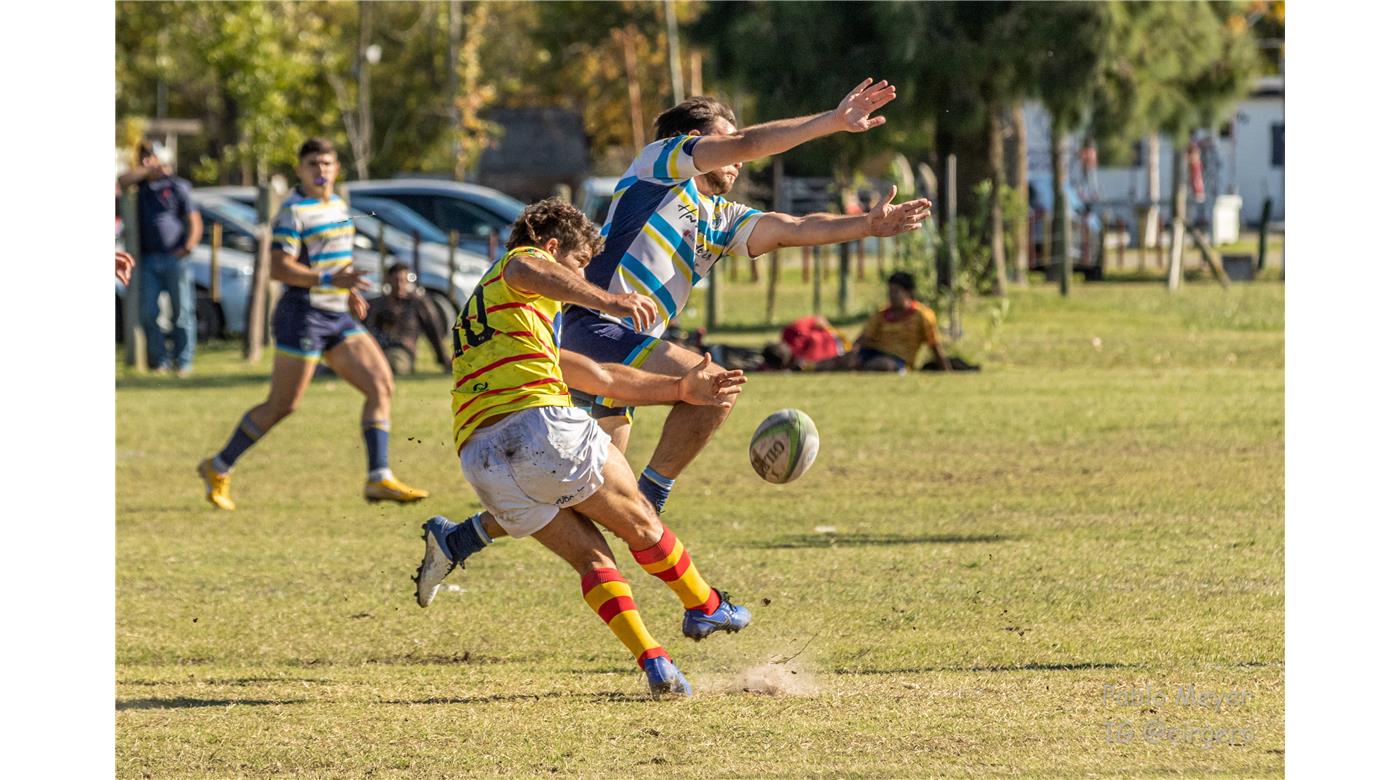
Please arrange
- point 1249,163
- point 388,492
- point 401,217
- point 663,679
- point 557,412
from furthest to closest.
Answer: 1. point 1249,163
2. point 401,217
3. point 388,492
4. point 663,679
5. point 557,412

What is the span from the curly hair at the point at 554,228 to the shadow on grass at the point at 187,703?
6.03 feet

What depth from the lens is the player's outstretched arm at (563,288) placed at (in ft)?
21.5

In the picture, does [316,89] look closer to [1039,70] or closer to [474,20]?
[474,20]

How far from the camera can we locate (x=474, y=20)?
5669 centimetres

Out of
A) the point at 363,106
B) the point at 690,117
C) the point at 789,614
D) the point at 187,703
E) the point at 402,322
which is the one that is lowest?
the point at 187,703

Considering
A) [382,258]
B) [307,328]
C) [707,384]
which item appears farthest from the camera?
[382,258]

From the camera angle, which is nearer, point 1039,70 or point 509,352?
point 509,352

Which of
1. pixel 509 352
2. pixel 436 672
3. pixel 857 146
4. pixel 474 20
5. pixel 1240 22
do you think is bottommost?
pixel 436 672

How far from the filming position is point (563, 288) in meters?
6.56

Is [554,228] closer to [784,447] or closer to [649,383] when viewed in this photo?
[649,383]

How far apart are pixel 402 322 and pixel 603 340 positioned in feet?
42.8

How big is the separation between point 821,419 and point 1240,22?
765 inches

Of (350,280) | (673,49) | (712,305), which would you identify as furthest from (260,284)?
(673,49)
